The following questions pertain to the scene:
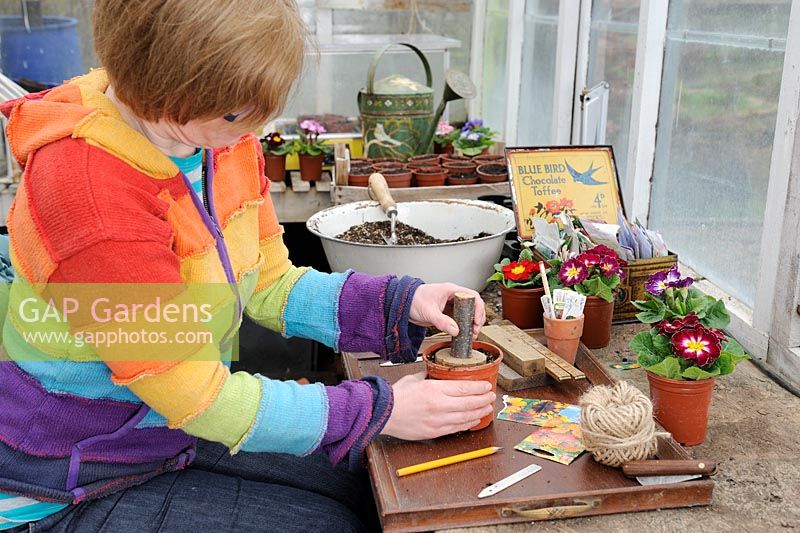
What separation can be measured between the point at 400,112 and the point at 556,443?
220cm

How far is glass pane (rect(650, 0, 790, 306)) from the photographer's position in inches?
71.6

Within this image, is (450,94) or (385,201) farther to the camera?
(450,94)

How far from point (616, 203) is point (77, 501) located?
4.98 ft

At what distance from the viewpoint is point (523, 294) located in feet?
6.23

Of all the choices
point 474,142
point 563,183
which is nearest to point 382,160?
point 474,142

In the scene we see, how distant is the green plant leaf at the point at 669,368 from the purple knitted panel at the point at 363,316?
1.68 feet

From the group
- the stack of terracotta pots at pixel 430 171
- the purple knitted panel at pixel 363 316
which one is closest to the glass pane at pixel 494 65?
the stack of terracotta pots at pixel 430 171

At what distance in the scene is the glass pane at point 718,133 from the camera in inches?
71.6

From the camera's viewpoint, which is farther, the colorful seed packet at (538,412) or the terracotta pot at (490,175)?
the terracotta pot at (490,175)

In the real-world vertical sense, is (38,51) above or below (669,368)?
above

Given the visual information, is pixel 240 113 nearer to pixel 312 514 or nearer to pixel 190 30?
pixel 190 30

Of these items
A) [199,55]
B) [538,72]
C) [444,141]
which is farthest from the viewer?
[444,141]

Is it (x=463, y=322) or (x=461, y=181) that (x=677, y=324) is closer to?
(x=463, y=322)

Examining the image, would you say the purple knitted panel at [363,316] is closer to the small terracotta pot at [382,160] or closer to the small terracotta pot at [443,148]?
the small terracotta pot at [382,160]
